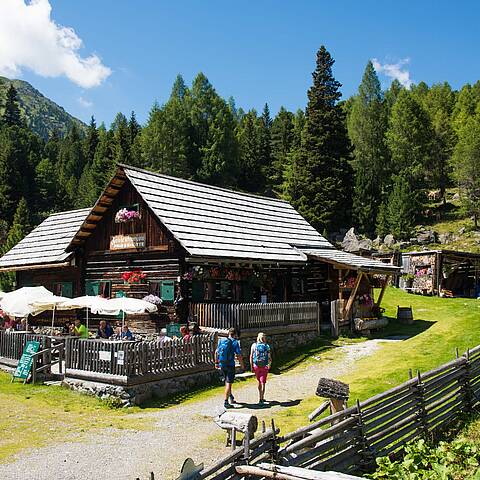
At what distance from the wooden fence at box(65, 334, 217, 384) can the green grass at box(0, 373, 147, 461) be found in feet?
2.46

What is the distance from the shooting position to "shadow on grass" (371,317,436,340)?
A: 2167 centimetres

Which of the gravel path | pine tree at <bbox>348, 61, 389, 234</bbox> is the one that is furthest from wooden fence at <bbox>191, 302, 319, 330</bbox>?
pine tree at <bbox>348, 61, 389, 234</bbox>

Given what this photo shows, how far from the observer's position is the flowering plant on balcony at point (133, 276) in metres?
21.5

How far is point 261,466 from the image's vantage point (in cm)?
649

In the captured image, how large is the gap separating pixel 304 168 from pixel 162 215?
36163 millimetres

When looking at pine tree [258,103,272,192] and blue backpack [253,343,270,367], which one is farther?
pine tree [258,103,272,192]

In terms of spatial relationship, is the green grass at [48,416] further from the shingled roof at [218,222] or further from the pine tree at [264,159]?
the pine tree at [264,159]

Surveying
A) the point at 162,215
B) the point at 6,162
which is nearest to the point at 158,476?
the point at 162,215

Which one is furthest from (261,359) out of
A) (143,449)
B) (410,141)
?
(410,141)

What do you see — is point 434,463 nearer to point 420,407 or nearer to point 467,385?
point 420,407

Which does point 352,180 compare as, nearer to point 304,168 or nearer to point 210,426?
point 304,168

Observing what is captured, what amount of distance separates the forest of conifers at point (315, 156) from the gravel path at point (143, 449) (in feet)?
132

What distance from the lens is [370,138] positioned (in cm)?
6650

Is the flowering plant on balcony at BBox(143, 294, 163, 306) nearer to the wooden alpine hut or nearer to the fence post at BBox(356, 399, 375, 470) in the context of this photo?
the wooden alpine hut
